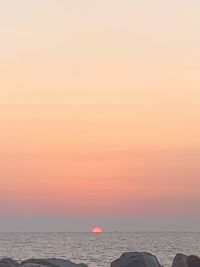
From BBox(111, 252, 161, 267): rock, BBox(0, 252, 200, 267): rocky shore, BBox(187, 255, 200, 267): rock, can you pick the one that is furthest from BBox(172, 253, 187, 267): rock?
BBox(111, 252, 161, 267): rock

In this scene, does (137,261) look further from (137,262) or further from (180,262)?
(180,262)

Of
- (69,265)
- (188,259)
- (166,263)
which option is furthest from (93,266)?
(188,259)

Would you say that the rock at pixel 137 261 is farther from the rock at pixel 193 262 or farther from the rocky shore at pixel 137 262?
the rock at pixel 193 262

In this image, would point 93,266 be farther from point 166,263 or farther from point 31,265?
point 31,265

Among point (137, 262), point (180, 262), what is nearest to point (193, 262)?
point (180, 262)

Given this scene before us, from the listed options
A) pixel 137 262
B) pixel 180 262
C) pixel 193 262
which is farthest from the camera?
pixel 137 262

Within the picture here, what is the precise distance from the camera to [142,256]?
3881 centimetres

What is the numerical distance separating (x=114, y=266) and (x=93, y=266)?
141 ft

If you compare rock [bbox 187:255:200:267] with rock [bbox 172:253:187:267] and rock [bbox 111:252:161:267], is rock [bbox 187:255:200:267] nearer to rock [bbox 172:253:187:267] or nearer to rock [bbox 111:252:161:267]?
rock [bbox 172:253:187:267]

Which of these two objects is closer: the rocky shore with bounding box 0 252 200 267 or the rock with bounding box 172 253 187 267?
the rock with bounding box 172 253 187 267

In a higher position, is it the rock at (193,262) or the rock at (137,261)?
the rock at (137,261)

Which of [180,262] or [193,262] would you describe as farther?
[193,262]

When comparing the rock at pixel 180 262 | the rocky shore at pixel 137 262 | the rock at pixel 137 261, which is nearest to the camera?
the rock at pixel 180 262

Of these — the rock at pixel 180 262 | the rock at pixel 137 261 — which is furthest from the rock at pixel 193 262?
the rock at pixel 137 261
